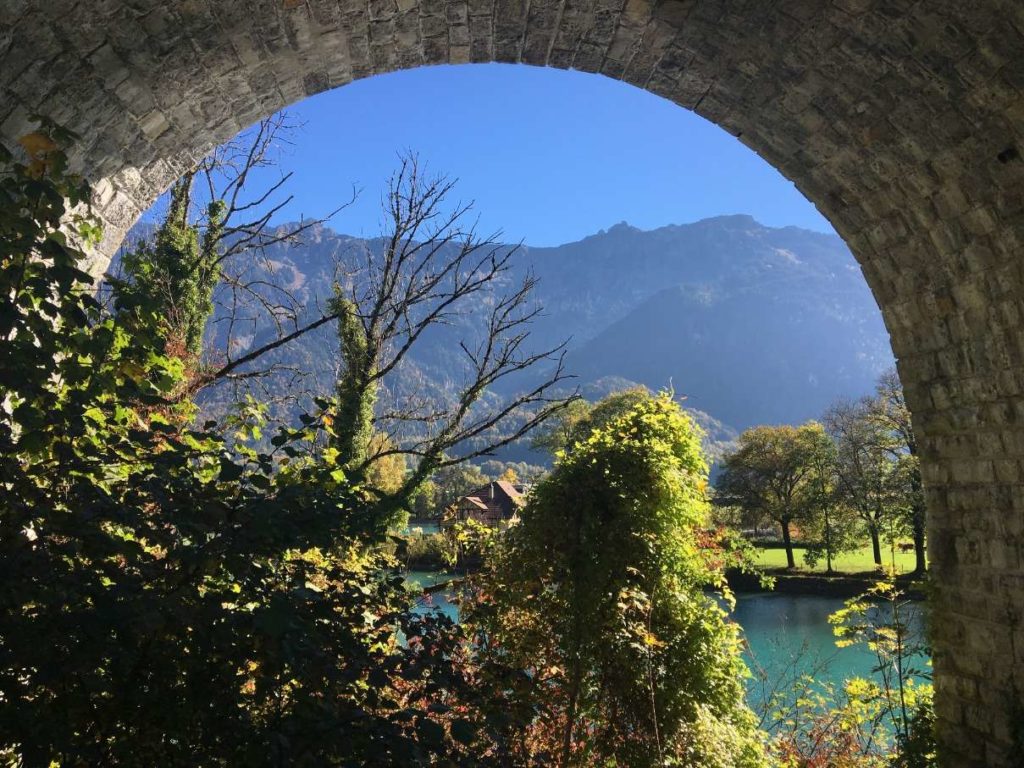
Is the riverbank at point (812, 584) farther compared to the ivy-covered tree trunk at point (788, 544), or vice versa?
the ivy-covered tree trunk at point (788, 544)

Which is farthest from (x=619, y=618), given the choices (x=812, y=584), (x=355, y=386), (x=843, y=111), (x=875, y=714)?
(x=812, y=584)

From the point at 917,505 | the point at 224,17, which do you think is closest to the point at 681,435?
the point at 224,17

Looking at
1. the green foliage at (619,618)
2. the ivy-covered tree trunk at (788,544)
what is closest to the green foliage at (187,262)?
the green foliage at (619,618)

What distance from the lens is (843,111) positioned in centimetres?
383

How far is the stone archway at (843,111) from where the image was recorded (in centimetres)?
319

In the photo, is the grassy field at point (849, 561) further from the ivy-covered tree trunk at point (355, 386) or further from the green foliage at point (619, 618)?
the green foliage at point (619, 618)

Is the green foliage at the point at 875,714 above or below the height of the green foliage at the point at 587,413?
below

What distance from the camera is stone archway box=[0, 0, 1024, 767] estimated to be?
319cm

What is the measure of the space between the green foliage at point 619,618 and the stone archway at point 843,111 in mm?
→ 1382

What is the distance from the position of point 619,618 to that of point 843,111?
3.26 metres

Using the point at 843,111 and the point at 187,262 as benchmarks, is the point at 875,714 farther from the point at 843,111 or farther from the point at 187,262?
the point at 187,262

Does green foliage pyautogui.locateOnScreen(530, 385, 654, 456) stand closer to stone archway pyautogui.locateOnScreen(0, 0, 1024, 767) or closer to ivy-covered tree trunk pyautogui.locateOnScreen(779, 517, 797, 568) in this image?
ivy-covered tree trunk pyautogui.locateOnScreen(779, 517, 797, 568)

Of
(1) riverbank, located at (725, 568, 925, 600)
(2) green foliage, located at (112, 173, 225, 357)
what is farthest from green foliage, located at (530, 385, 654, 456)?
(2) green foliage, located at (112, 173, 225, 357)

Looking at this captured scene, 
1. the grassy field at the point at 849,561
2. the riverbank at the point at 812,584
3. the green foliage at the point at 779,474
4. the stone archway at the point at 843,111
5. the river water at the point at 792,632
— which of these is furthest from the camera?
the green foliage at the point at 779,474
